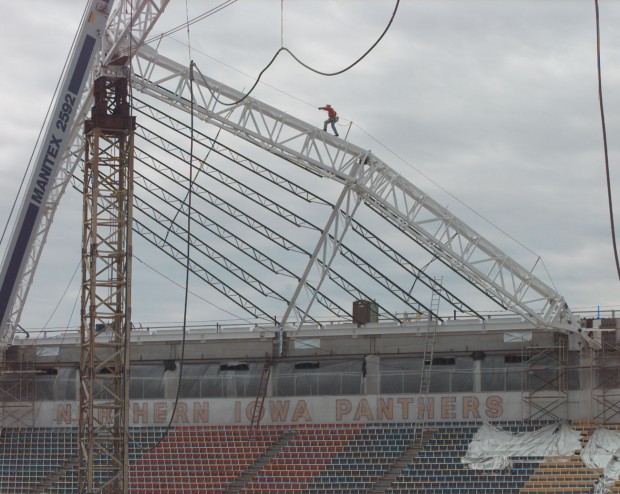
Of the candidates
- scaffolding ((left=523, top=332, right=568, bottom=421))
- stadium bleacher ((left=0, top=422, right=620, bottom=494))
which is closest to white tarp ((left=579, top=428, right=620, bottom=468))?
stadium bleacher ((left=0, top=422, right=620, bottom=494))

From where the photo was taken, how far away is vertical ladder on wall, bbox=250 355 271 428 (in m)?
57.4

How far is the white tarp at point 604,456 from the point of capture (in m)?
45.6

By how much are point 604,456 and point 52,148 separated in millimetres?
26632

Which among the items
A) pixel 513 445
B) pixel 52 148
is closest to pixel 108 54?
pixel 52 148

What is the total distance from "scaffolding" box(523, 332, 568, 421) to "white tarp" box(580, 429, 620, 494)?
2421 mm

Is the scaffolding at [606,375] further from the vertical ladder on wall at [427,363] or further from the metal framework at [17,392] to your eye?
the metal framework at [17,392]

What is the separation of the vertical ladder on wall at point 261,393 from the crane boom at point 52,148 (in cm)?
1376

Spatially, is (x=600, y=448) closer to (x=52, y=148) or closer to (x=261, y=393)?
(x=261, y=393)

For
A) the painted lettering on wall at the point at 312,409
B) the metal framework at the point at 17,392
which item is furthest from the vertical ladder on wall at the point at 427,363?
the metal framework at the point at 17,392

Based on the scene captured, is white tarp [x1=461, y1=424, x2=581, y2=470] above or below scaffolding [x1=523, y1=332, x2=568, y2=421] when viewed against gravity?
below

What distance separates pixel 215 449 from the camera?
55.8 meters

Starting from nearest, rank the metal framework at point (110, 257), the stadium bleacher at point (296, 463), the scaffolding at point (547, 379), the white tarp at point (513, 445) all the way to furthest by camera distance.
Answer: the metal framework at point (110, 257) < the stadium bleacher at point (296, 463) < the white tarp at point (513, 445) < the scaffolding at point (547, 379)

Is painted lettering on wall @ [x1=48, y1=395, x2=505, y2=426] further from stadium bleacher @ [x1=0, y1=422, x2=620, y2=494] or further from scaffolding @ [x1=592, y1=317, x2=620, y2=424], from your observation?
scaffolding @ [x1=592, y1=317, x2=620, y2=424]

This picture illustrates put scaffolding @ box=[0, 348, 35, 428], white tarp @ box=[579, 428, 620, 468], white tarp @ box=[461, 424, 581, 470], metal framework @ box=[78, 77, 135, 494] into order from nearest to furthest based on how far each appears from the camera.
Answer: metal framework @ box=[78, 77, 135, 494] → white tarp @ box=[579, 428, 620, 468] → white tarp @ box=[461, 424, 581, 470] → scaffolding @ box=[0, 348, 35, 428]
